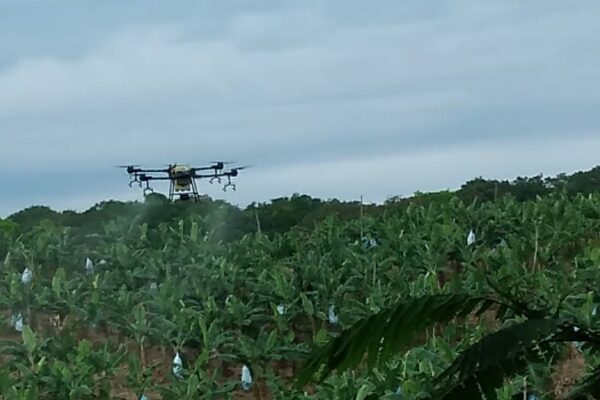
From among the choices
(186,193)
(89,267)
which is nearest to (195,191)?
(186,193)

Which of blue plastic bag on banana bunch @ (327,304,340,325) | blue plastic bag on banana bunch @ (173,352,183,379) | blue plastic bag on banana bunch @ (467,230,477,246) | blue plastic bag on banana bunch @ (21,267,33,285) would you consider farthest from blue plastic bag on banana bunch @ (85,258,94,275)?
blue plastic bag on banana bunch @ (467,230,477,246)

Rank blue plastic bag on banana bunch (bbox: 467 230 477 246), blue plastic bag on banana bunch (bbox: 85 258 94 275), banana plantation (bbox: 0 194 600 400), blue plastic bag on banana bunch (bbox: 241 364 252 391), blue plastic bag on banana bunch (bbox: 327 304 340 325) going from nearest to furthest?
banana plantation (bbox: 0 194 600 400)
blue plastic bag on banana bunch (bbox: 241 364 252 391)
blue plastic bag on banana bunch (bbox: 327 304 340 325)
blue plastic bag on banana bunch (bbox: 85 258 94 275)
blue plastic bag on banana bunch (bbox: 467 230 477 246)

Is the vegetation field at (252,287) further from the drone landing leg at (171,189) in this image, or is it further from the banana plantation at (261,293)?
the drone landing leg at (171,189)

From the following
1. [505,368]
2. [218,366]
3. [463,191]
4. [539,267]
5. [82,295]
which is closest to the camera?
[505,368]

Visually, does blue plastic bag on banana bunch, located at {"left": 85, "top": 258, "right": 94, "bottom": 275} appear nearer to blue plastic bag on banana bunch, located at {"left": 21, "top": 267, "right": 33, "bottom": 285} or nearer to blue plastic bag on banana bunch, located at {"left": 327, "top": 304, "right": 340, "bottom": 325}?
blue plastic bag on banana bunch, located at {"left": 21, "top": 267, "right": 33, "bottom": 285}

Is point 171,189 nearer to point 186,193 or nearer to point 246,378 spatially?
point 186,193

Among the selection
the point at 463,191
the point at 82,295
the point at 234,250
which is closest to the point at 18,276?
the point at 82,295

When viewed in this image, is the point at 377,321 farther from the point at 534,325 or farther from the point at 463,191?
the point at 463,191
